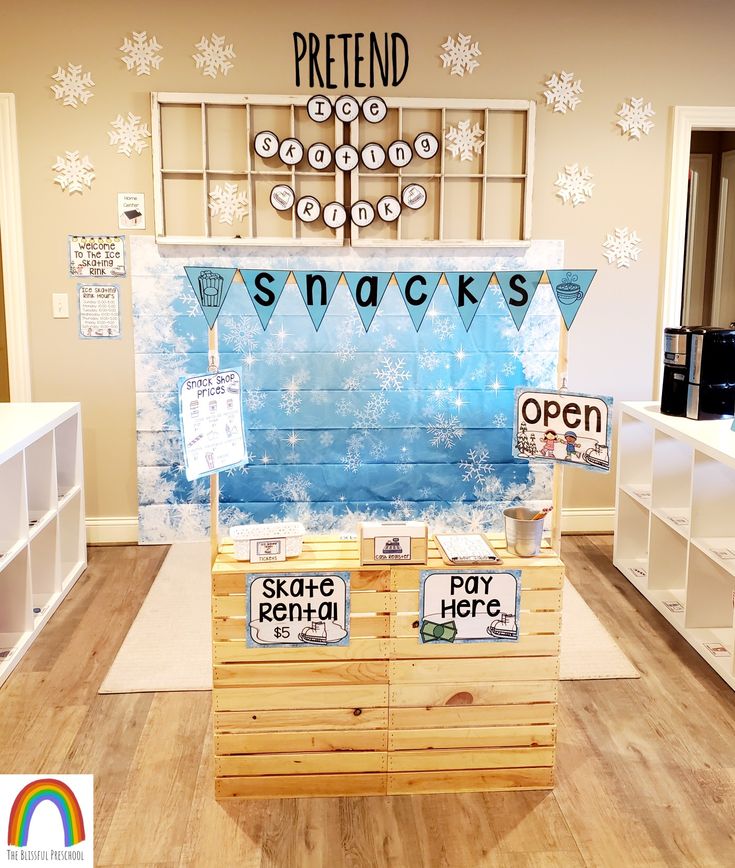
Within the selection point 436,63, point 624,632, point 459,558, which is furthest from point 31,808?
point 436,63

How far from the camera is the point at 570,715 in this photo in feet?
9.48

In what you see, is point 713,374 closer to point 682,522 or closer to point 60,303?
point 682,522

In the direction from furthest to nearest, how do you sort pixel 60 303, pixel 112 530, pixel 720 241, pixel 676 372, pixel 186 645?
pixel 720 241 < pixel 112 530 < pixel 60 303 < pixel 676 372 < pixel 186 645

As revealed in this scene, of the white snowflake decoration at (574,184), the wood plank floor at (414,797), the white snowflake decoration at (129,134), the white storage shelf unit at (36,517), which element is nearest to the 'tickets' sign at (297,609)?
the wood plank floor at (414,797)

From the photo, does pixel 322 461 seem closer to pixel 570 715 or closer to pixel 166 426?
pixel 166 426

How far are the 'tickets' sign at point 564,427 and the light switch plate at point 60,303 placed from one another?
278cm

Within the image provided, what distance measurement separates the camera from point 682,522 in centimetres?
361

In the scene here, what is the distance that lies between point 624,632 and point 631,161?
242 centimetres

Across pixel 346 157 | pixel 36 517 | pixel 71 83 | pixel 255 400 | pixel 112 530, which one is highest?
pixel 71 83

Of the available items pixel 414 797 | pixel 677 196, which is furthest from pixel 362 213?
pixel 414 797

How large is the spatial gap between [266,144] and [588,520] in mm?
2609

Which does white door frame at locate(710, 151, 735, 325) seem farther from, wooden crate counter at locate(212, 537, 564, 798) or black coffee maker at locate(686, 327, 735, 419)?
wooden crate counter at locate(212, 537, 564, 798)

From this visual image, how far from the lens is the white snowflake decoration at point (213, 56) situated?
167 inches

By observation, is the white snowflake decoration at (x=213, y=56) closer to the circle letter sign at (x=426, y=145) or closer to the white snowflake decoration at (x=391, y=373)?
the circle letter sign at (x=426, y=145)
